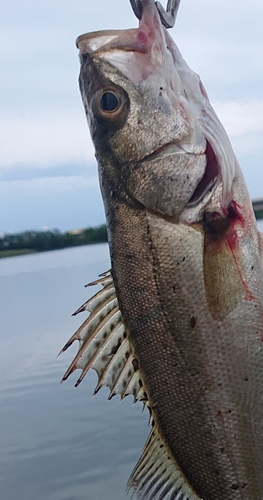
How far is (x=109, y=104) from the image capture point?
335cm

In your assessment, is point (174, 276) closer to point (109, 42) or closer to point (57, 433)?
point (109, 42)

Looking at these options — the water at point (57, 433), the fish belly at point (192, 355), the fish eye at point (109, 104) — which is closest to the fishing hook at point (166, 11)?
the fish eye at point (109, 104)

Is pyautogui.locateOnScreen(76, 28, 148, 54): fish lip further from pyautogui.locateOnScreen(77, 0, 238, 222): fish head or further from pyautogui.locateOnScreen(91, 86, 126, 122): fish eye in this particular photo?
pyautogui.locateOnScreen(91, 86, 126, 122): fish eye

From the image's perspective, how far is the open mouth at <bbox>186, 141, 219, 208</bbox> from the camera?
3.13 meters

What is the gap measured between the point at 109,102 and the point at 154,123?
304mm

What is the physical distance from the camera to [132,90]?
3.31 meters

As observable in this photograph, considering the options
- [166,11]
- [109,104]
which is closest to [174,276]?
[109,104]

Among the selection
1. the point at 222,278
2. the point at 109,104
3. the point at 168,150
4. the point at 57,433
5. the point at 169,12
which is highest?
the point at 169,12

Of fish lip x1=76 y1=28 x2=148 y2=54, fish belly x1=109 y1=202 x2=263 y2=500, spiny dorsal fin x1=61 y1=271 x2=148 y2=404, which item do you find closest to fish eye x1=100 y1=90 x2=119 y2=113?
fish lip x1=76 y1=28 x2=148 y2=54

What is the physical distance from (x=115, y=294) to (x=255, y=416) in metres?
1.00

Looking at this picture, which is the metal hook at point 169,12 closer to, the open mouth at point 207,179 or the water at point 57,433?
the open mouth at point 207,179

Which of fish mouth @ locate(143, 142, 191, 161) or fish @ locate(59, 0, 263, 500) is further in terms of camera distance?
fish mouth @ locate(143, 142, 191, 161)

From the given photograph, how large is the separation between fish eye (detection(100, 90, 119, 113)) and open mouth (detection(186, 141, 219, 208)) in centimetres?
58

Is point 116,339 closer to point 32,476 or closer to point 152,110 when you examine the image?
point 152,110
